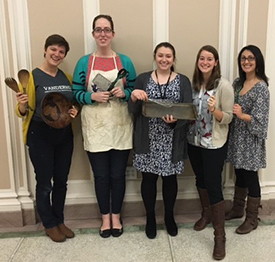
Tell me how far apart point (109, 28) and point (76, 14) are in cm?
39

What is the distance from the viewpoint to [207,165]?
216cm

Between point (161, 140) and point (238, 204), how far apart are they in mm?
891

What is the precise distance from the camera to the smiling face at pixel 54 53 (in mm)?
2082

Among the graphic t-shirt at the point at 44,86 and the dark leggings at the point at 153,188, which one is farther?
the dark leggings at the point at 153,188

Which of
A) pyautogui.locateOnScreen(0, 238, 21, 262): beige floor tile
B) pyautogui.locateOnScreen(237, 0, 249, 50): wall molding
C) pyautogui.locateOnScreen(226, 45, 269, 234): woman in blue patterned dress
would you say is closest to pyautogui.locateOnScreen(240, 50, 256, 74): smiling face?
pyautogui.locateOnScreen(226, 45, 269, 234): woman in blue patterned dress

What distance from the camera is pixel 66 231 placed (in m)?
2.42

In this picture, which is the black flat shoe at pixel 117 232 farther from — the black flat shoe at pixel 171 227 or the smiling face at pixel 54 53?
the smiling face at pixel 54 53

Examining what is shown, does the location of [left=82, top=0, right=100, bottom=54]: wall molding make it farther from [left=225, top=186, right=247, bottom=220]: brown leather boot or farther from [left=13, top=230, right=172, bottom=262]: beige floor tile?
[left=225, top=186, right=247, bottom=220]: brown leather boot

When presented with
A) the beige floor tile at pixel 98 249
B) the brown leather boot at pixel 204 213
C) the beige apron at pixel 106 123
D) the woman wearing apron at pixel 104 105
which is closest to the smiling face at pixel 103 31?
the woman wearing apron at pixel 104 105

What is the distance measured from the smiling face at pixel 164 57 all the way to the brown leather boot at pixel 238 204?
110 cm

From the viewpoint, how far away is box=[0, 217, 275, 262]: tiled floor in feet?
7.13

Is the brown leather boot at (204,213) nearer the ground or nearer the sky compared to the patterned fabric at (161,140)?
nearer the ground

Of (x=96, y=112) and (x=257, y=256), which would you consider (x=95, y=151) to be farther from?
(x=257, y=256)

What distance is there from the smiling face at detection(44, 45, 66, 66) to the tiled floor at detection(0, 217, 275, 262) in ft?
4.00
